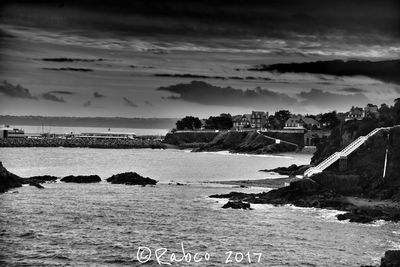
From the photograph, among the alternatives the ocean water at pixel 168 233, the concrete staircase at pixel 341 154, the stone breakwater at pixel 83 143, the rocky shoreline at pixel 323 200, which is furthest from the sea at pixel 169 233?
the stone breakwater at pixel 83 143

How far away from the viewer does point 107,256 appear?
32531mm

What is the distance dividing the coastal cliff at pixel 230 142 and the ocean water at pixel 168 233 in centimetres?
8949

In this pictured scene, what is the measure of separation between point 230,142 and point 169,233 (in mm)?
126087

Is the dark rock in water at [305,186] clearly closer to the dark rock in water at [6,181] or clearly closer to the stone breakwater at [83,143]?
the dark rock in water at [6,181]

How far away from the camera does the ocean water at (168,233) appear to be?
32.5 meters

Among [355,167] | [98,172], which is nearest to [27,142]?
[98,172]

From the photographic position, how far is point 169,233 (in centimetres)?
3888

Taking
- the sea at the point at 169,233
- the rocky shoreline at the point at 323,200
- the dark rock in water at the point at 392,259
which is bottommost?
the sea at the point at 169,233

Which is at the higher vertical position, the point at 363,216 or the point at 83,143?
the point at 83,143

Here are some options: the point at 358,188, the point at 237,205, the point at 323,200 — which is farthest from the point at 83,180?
the point at 358,188

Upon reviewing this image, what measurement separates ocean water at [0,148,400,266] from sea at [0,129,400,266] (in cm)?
5

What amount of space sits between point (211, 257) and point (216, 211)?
15.1 metres

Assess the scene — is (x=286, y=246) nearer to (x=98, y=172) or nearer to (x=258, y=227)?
(x=258, y=227)

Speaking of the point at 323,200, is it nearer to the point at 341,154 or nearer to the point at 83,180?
the point at 341,154
